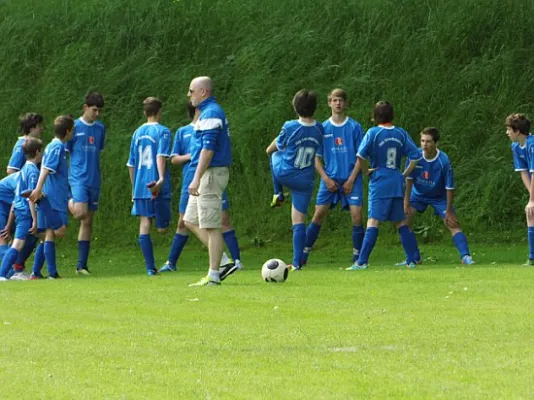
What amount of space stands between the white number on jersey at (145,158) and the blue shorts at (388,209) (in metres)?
2.97

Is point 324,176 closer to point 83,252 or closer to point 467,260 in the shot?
point 467,260

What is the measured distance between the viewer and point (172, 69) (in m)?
26.3

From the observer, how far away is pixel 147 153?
1750cm

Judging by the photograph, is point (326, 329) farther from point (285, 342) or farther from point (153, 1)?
point (153, 1)

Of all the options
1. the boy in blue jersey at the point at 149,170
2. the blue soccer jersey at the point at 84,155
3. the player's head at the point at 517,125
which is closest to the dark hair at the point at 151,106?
the boy in blue jersey at the point at 149,170

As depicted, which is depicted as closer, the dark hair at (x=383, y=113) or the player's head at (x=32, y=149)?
the dark hair at (x=383, y=113)

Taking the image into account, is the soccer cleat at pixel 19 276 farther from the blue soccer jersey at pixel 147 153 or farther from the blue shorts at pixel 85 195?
the blue soccer jersey at pixel 147 153

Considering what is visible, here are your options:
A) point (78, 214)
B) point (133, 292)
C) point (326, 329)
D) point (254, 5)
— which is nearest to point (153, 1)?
point (254, 5)

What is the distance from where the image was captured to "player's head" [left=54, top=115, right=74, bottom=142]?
1720 centimetres

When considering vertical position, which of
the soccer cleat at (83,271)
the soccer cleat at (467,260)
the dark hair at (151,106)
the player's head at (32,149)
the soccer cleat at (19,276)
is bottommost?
the soccer cleat at (83,271)

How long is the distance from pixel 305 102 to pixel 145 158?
7.71 feet

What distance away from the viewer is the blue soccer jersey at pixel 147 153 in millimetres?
17375

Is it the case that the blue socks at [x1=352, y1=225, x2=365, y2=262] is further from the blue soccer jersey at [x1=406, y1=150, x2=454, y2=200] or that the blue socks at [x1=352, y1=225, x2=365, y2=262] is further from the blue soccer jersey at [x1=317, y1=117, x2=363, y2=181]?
the blue soccer jersey at [x1=406, y1=150, x2=454, y2=200]

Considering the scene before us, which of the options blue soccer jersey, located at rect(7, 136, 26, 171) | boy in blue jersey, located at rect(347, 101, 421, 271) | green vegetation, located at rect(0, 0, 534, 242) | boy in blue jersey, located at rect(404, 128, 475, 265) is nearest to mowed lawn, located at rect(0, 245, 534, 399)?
boy in blue jersey, located at rect(347, 101, 421, 271)
